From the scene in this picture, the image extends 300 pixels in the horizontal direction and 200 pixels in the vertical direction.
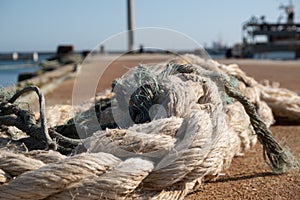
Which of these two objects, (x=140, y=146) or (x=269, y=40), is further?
(x=269, y=40)

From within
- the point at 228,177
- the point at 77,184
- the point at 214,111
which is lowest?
the point at 228,177

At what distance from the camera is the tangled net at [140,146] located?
101 cm

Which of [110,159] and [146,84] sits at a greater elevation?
[146,84]

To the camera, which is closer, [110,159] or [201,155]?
[110,159]

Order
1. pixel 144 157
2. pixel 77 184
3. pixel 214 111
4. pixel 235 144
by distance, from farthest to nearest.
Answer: pixel 235 144 < pixel 214 111 < pixel 144 157 < pixel 77 184

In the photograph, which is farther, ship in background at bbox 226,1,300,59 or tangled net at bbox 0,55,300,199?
ship in background at bbox 226,1,300,59

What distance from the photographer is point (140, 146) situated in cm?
112

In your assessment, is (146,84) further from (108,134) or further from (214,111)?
(108,134)

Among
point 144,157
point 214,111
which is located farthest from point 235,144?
point 144,157

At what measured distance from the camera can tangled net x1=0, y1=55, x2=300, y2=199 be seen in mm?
1006

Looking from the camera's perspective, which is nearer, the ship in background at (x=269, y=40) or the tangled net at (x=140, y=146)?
the tangled net at (x=140, y=146)

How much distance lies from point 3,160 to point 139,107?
1.81 ft

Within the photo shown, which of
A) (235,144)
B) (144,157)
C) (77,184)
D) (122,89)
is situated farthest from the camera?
(235,144)

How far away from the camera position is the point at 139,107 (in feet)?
4.76
